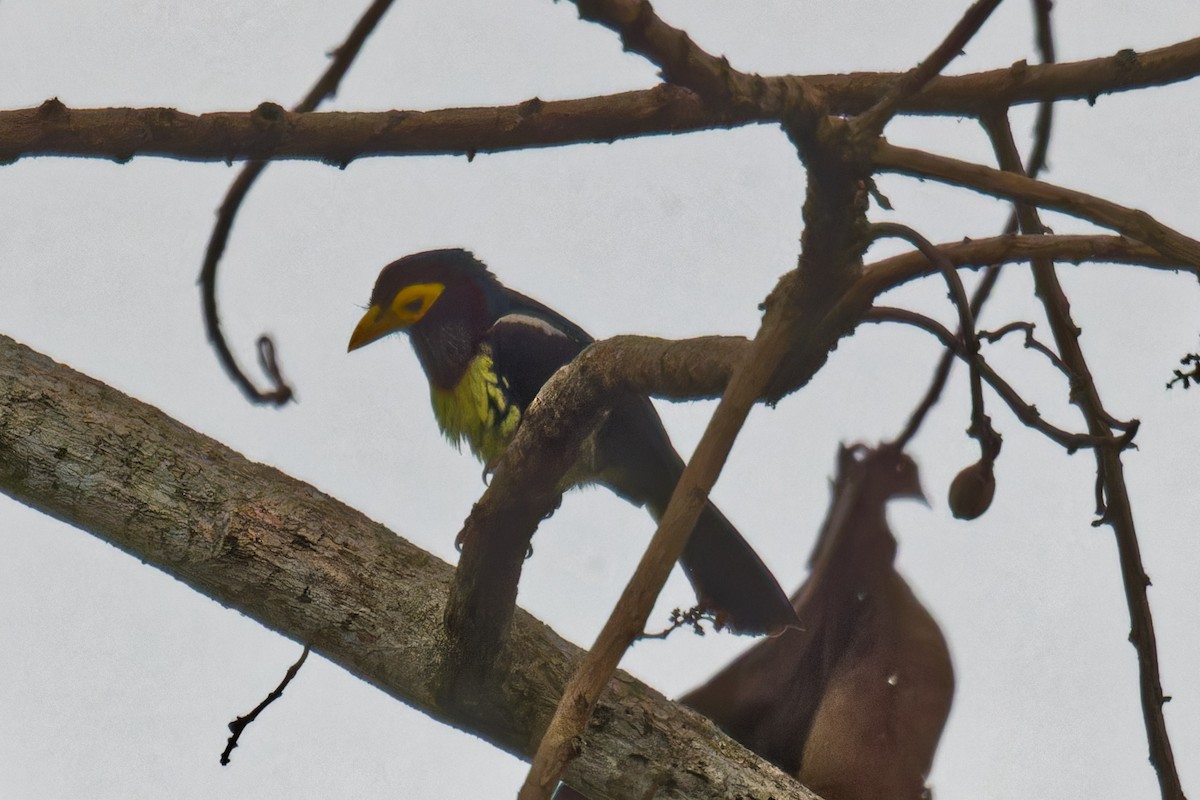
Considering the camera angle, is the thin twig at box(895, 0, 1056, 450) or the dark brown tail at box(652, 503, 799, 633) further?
the dark brown tail at box(652, 503, 799, 633)

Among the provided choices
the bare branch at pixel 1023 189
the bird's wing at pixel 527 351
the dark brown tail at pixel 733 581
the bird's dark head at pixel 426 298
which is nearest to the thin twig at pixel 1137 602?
the bare branch at pixel 1023 189

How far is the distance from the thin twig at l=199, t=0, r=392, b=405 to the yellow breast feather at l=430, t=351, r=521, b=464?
604 millimetres

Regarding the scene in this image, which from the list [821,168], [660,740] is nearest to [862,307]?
[821,168]

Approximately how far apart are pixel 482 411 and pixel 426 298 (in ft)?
1.81

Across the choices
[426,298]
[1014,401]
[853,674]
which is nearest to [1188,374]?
[1014,401]

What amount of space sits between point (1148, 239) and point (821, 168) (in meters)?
0.47

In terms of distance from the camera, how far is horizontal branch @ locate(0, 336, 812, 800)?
2574mm

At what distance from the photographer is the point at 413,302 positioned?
402cm

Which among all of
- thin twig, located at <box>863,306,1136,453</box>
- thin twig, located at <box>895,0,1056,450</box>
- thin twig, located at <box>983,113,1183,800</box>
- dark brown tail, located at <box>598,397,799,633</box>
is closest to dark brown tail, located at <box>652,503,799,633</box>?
dark brown tail, located at <box>598,397,799,633</box>

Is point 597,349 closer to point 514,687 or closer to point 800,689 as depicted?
point 514,687

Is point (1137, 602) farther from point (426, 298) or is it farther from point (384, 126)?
point (426, 298)

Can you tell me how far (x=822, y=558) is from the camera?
335 cm

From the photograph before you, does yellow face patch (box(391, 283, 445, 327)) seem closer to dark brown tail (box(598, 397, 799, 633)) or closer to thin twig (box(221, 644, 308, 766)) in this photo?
dark brown tail (box(598, 397, 799, 633))

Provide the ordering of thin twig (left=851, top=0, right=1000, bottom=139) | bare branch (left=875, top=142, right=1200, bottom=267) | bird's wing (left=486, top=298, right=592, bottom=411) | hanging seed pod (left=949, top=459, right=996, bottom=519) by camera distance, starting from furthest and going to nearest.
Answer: bird's wing (left=486, top=298, right=592, bottom=411) < hanging seed pod (left=949, top=459, right=996, bottom=519) < bare branch (left=875, top=142, right=1200, bottom=267) < thin twig (left=851, top=0, right=1000, bottom=139)
